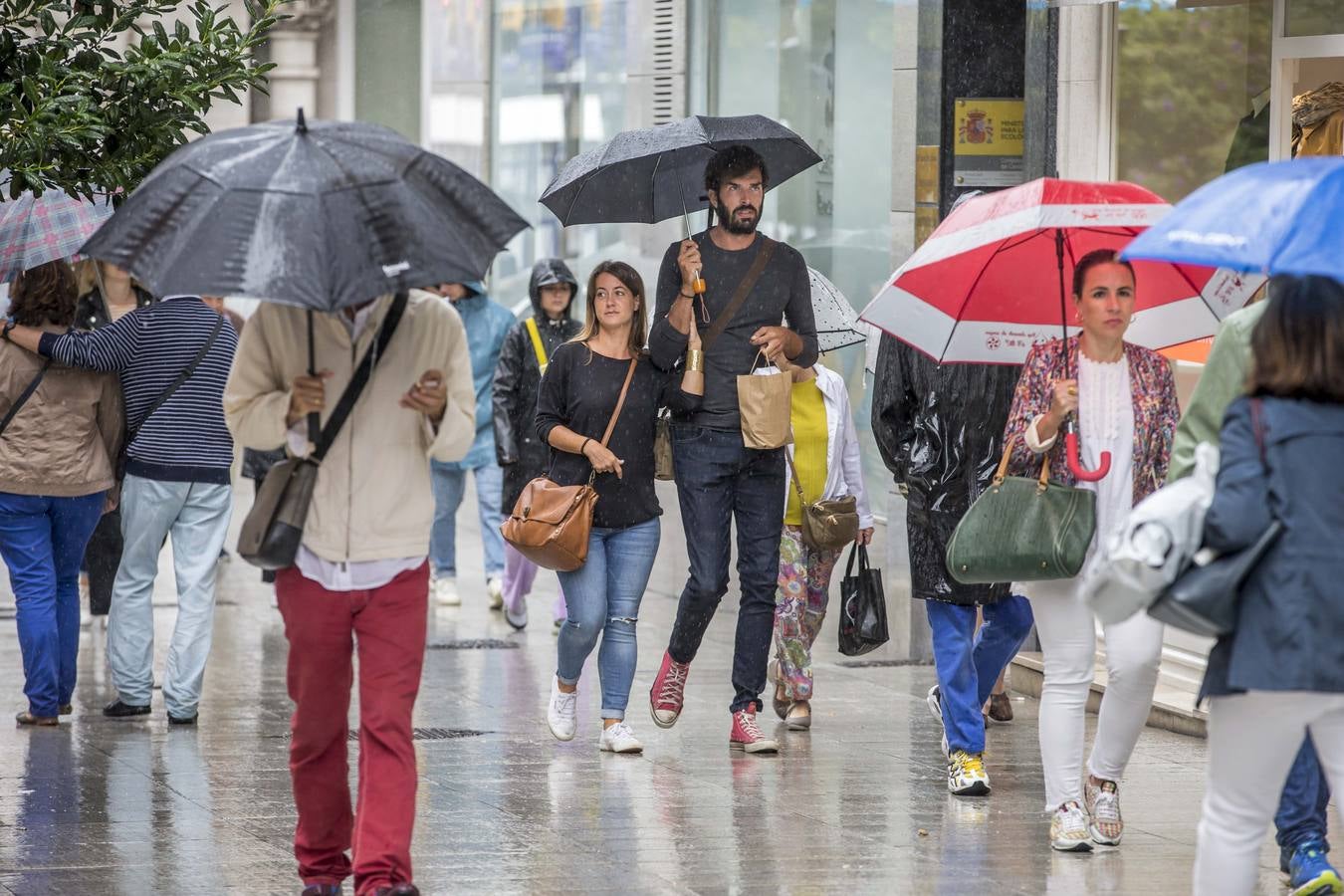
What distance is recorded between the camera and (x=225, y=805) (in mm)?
7473

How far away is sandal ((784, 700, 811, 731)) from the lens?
30.1 ft

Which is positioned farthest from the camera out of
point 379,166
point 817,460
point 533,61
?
point 533,61

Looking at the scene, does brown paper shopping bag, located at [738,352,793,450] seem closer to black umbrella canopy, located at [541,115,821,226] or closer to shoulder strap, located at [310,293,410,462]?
black umbrella canopy, located at [541,115,821,226]

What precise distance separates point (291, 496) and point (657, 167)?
3522mm

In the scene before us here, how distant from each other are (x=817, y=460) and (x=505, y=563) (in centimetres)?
376

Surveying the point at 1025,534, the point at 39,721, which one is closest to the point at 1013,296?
the point at 1025,534

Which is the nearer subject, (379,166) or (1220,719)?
(1220,719)

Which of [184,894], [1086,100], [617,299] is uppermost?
[1086,100]

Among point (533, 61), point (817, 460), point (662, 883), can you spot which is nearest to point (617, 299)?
point (817, 460)

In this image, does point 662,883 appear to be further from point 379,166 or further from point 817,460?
point 817,460

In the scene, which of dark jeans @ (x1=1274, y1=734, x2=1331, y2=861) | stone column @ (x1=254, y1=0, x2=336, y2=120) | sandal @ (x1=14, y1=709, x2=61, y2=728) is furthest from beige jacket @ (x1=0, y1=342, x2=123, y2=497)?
stone column @ (x1=254, y1=0, x2=336, y2=120)

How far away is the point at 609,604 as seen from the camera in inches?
336

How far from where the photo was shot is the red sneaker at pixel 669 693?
8711 millimetres

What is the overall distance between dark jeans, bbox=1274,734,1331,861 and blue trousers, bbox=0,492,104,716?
5.02 m
